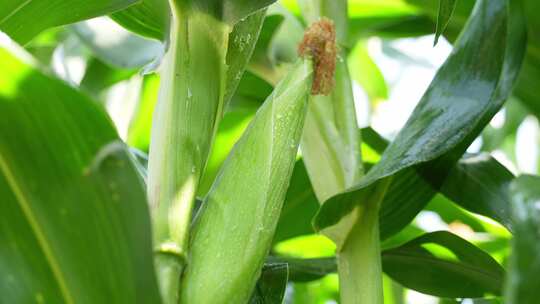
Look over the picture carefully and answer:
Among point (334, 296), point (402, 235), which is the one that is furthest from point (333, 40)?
point (334, 296)

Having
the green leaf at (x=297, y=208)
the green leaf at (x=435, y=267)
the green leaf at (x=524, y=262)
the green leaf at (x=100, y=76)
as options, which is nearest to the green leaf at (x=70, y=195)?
the green leaf at (x=524, y=262)

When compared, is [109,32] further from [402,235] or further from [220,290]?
[220,290]

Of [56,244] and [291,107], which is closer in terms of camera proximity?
[56,244]

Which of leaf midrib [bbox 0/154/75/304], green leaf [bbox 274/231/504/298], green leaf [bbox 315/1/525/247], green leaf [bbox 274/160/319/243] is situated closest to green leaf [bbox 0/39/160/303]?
leaf midrib [bbox 0/154/75/304]

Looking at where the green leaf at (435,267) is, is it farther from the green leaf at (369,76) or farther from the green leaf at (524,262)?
the green leaf at (369,76)

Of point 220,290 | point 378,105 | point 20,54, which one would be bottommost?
point 378,105

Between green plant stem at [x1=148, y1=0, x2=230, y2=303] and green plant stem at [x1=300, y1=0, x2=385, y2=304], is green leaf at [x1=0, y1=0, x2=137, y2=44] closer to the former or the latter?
green plant stem at [x1=148, y1=0, x2=230, y2=303]

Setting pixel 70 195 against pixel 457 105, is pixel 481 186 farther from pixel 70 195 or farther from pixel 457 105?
pixel 70 195
